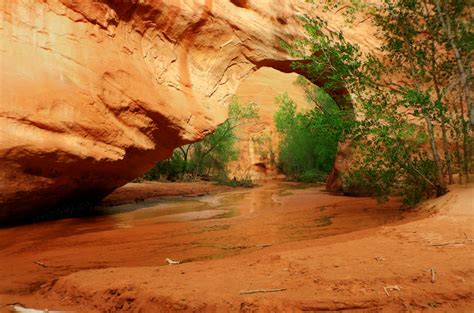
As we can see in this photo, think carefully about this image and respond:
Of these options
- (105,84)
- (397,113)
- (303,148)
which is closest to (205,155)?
(303,148)

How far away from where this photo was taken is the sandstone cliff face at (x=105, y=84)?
19.1ft

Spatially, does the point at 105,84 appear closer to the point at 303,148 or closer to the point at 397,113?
the point at 397,113

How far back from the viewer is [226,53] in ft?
32.8

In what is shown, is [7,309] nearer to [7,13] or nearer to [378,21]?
[7,13]

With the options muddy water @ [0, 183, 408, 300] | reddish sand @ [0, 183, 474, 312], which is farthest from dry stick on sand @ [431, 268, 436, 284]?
muddy water @ [0, 183, 408, 300]

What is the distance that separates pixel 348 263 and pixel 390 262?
33cm

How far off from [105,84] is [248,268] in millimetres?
4825

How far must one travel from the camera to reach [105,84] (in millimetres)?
6902

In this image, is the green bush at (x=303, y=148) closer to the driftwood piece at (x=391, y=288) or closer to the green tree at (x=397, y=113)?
the green tree at (x=397, y=113)

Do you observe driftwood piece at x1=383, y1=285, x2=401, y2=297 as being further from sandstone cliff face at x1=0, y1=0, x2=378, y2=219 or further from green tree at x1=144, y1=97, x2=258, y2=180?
green tree at x1=144, y1=97, x2=258, y2=180

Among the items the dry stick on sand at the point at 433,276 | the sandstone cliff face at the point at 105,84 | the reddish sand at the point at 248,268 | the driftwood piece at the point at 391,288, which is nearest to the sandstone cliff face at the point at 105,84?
Answer: the sandstone cliff face at the point at 105,84

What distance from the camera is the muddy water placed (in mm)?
4125

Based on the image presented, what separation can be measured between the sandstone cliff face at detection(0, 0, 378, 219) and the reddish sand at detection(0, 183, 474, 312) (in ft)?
3.97

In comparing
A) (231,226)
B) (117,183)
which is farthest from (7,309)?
(117,183)
